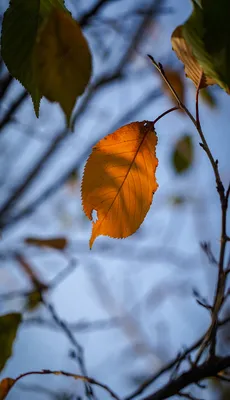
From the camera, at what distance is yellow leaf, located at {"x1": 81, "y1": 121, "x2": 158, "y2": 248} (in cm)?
51

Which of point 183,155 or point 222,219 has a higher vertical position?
point 222,219

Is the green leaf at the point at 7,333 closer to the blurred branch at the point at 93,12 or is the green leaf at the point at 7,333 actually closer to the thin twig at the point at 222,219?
the thin twig at the point at 222,219

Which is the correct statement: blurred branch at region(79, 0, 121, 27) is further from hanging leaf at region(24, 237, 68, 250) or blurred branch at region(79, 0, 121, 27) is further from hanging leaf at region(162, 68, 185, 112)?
hanging leaf at region(24, 237, 68, 250)

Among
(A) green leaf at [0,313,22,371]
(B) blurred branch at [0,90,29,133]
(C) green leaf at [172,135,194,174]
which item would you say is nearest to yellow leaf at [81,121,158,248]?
(A) green leaf at [0,313,22,371]

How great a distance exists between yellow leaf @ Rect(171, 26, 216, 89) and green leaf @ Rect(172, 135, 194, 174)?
113 cm

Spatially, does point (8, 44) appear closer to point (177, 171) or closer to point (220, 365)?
point (220, 365)

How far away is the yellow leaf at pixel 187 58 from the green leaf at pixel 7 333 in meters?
0.54

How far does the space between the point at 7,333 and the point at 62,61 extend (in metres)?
0.54

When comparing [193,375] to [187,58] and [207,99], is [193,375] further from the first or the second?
[207,99]

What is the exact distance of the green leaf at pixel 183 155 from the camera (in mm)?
1623

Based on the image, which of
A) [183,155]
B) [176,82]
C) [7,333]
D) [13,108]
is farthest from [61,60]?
[183,155]

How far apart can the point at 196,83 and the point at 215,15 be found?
0.16 meters

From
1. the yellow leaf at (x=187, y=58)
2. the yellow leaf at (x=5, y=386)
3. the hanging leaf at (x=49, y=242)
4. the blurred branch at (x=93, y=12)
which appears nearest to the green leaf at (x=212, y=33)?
the yellow leaf at (x=187, y=58)

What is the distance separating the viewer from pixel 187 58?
468 mm
